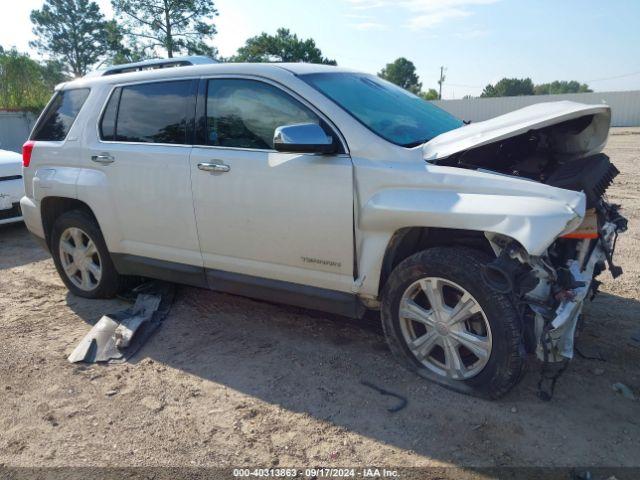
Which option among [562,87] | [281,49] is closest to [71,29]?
[281,49]

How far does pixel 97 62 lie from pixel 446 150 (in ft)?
198

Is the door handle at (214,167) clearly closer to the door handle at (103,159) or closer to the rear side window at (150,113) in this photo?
the rear side window at (150,113)

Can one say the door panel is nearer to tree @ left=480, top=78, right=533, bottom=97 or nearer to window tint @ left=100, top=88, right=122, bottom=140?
window tint @ left=100, top=88, right=122, bottom=140

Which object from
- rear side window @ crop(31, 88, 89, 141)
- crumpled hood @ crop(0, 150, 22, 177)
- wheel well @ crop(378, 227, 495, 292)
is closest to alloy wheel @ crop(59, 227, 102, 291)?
rear side window @ crop(31, 88, 89, 141)

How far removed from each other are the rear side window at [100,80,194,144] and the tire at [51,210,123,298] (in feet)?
2.73

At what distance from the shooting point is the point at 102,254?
4.64 metres

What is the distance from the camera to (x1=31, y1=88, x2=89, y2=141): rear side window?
4.66 metres

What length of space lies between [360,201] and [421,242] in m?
0.48

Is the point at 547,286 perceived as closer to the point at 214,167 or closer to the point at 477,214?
the point at 477,214

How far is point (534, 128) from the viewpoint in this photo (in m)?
2.87

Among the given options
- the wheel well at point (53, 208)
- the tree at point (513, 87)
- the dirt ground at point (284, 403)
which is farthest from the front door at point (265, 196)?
Result: the tree at point (513, 87)

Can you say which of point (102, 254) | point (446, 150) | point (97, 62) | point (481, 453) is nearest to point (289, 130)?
point (446, 150)

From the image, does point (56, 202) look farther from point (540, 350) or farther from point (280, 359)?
point (540, 350)

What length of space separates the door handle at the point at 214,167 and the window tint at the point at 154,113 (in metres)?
0.33
